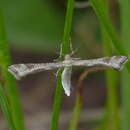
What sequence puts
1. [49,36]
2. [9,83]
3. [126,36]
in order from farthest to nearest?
[49,36], [126,36], [9,83]

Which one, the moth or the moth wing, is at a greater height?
the moth

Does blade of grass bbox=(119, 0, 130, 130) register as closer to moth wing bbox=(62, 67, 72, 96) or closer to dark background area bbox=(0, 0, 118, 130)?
moth wing bbox=(62, 67, 72, 96)

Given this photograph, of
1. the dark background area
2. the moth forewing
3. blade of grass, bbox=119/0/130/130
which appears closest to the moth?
the moth forewing

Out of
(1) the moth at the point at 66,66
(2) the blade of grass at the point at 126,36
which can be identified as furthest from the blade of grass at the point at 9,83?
(2) the blade of grass at the point at 126,36

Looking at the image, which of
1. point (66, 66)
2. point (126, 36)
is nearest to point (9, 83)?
point (66, 66)

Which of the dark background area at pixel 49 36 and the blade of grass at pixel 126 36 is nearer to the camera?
the blade of grass at pixel 126 36

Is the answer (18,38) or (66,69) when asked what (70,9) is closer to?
(66,69)

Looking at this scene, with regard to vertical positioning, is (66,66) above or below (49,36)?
above

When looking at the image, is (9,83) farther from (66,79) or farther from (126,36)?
(126,36)

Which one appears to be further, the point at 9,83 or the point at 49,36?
the point at 49,36

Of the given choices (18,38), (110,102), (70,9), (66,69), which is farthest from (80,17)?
(70,9)

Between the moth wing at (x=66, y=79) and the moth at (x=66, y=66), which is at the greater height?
the moth at (x=66, y=66)

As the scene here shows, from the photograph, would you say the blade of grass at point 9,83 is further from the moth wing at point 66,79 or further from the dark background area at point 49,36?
the dark background area at point 49,36
